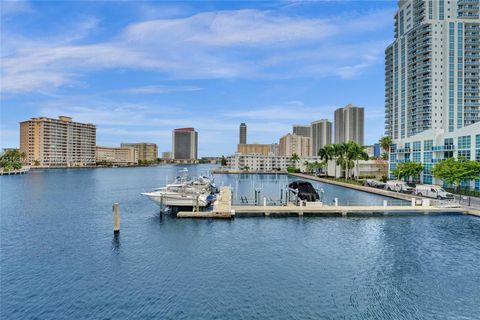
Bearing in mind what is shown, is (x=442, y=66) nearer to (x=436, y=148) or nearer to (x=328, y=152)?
(x=328, y=152)

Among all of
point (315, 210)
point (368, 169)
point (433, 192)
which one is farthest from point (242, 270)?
point (368, 169)

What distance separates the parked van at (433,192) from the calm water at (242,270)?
18.4 meters

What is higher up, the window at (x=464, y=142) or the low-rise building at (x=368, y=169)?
the window at (x=464, y=142)

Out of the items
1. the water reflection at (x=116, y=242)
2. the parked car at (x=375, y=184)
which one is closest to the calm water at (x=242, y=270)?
the water reflection at (x=116, y=242)

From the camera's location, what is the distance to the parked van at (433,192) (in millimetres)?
64625

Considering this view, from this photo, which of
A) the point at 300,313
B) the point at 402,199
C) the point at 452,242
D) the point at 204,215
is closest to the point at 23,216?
the point at 204,215

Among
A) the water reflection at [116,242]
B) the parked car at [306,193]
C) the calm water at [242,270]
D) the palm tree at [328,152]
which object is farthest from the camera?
the palm tree at [328,152]

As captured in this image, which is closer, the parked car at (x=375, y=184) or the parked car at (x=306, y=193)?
the parked car at (x=306, y=193)

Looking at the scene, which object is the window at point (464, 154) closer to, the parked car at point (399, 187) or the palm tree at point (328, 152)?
the parked car at point (399, 187)

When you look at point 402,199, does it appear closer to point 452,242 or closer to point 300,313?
point 452,242

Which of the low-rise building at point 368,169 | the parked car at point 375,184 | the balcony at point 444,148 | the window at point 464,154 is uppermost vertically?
the balcony at point 444,148

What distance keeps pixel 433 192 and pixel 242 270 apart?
177ft

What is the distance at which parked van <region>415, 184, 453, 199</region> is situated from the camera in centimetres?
6462

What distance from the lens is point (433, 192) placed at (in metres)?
66.6
